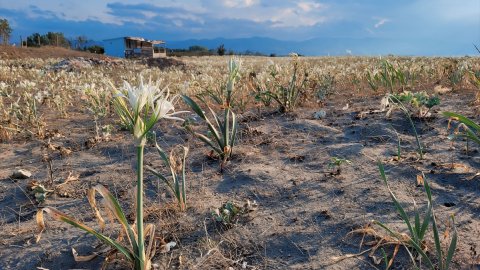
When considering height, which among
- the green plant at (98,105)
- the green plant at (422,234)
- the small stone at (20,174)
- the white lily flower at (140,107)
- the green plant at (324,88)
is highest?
the white lily flower at (140,107)

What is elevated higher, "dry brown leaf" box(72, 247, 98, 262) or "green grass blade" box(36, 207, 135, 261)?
"green grass blade" box(36, 207, 135, 261)

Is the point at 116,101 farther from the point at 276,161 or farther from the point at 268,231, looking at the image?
the point at 276,161

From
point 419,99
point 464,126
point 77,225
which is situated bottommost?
point 77,225

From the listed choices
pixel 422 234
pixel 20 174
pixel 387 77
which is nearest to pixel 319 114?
Result: pixel 387 77

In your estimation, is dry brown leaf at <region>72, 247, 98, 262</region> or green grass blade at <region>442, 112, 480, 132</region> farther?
green grass blade at <region>442, 112, 480, 132</region>

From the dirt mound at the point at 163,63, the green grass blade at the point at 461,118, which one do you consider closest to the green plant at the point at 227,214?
the green grass blade at the point at 461,118

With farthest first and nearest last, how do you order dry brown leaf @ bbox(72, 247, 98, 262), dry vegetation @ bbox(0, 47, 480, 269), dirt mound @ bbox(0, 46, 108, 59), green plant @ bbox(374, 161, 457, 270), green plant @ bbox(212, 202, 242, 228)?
dirt mound @ bbox(0, 46, 108, 59), green plant @ bbox(212, 202, 242, 228), dry vegetation @ bbox(0, 47, 480, 269), dry brown leaf @ bbox(72, 247, 98, 262), green plant @ bbox(374, 161, 457, 270)

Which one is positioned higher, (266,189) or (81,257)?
(266,189)

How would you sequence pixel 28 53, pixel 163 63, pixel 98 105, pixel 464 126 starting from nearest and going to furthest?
pixel 464 126 < pixel 98 105 < pixel 163 63 < pixel 28 53

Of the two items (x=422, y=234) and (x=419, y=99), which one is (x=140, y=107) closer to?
(x=422, y=234)

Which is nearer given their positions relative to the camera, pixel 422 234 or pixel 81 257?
pixel 422 234

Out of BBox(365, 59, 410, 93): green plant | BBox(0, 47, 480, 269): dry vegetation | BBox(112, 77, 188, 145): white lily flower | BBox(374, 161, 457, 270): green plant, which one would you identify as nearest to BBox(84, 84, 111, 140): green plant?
BBox(0, 47, 480, 269): dry vegetation

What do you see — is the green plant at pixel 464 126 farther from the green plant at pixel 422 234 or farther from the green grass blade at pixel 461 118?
the green plant at pixel 422 234

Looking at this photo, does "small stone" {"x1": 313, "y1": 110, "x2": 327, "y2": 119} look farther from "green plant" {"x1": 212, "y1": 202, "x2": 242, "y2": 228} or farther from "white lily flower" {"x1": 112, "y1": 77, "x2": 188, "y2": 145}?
"white lily flower" {"x1": 112, "y1": 77, "x2": 188, "y2": 145}
